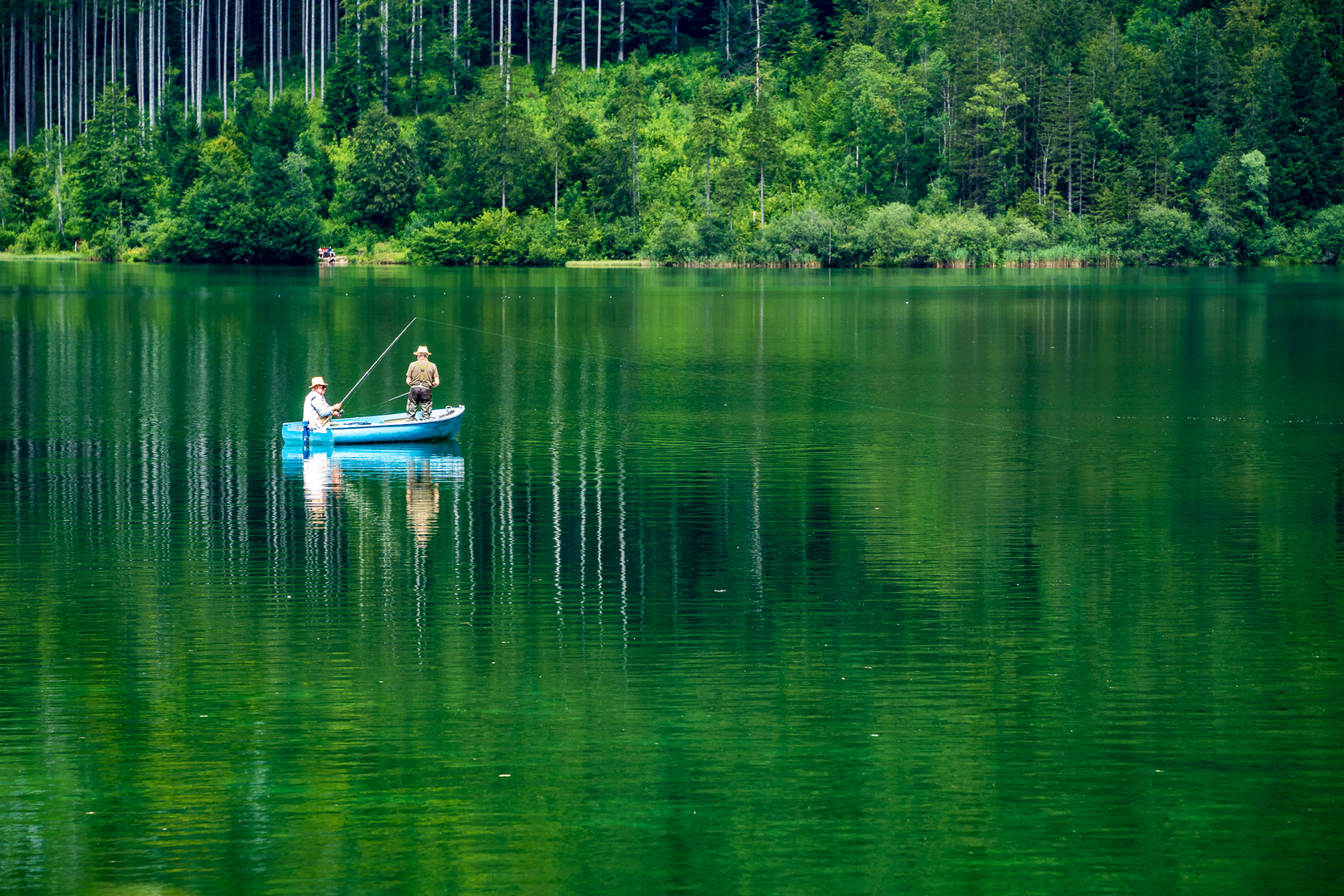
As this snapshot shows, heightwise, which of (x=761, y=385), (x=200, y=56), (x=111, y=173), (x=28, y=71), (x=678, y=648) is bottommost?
(x=678, y=648)

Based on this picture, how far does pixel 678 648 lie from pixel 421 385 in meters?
15.2

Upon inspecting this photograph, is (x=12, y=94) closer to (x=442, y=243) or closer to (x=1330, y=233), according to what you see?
(x=442, y=243)

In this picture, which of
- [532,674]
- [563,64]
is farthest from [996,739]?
[563,64]

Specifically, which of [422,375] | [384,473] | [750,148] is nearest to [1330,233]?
[750,148]

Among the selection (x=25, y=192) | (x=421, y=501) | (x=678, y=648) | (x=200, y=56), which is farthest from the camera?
(x=200, y=56)

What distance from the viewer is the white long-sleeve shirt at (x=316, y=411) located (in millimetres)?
28141

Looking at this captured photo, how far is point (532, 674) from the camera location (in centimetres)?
1438

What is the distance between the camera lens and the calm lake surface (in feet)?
35.0

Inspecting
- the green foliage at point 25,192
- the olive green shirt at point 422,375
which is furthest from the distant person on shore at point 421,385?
the green foliage at point 25,192

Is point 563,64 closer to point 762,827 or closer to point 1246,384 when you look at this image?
point 1246,384

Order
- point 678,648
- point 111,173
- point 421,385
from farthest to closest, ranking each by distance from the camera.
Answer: point 111,173, point 421,385, point 678,648

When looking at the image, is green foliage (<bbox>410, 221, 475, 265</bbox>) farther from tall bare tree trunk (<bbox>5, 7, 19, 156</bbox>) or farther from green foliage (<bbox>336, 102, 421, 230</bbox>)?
tall bare tree trunk (<bbox>5, 7, 19, 156</bbox>)

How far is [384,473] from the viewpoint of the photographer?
26562 mm

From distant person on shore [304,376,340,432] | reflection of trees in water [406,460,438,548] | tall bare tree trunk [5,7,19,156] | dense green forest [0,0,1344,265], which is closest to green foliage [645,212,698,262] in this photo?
dense green forest [0,0,1344,265]
